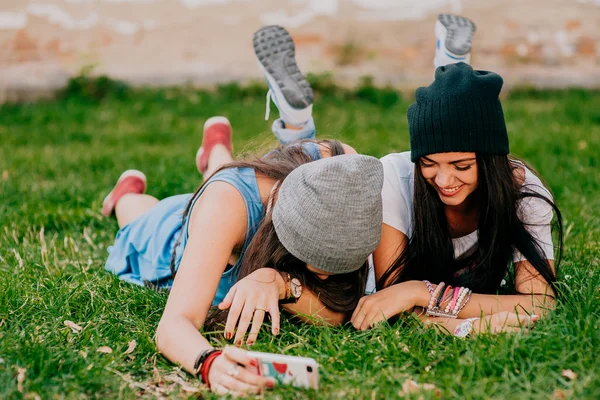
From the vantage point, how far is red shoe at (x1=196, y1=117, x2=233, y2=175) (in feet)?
15.0

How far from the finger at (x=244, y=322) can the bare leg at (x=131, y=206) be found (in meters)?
1.71

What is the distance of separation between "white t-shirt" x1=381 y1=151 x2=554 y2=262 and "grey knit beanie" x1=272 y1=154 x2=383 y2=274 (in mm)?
500

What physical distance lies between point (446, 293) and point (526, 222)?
1.49 feet

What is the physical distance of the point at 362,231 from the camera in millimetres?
2627

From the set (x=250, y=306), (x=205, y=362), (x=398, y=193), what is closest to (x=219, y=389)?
(x=205, y=362)

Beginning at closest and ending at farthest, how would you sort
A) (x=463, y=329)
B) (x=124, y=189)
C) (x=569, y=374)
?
(x=569, y=374)
(x=463, y=329)
(x=124, y=189)

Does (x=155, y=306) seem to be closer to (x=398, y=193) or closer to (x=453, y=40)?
(x=398, y=193)

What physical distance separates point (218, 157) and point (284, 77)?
0.64 metres

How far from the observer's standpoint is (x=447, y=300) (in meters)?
2.96

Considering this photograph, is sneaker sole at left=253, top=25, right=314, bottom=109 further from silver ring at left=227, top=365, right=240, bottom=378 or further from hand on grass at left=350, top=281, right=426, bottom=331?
silver ring at left=227, top=365, right=240, bottom=378

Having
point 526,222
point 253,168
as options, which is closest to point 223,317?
point 253,168

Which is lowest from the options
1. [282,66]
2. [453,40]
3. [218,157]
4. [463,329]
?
[463,329]

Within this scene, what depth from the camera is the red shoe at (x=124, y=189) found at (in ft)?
14.6

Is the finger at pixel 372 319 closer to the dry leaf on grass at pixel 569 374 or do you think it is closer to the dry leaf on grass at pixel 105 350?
the dry leaf on grass at pixel 569 374
